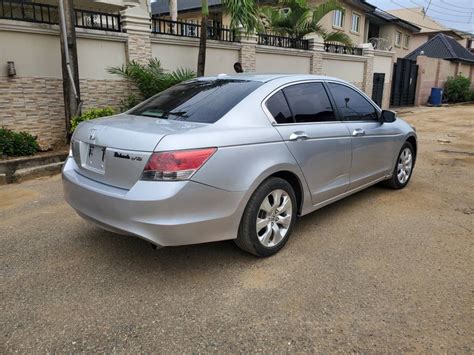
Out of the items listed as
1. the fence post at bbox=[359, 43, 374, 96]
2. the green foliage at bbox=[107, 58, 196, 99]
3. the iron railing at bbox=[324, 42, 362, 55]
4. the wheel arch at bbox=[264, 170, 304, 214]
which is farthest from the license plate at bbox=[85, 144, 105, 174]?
the fence post at bbox=[359, 43, 374, 96]

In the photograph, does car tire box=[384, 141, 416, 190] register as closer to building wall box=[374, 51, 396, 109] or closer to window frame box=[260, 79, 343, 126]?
window frame box=[260, 79, 343, 126]

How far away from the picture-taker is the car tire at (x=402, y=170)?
551 centimetres

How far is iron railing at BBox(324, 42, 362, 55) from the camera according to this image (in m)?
15.4

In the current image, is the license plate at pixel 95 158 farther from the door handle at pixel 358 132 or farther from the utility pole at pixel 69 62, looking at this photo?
the utility pole at pixel 69 62

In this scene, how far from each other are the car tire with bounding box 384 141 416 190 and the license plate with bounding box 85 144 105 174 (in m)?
3.86

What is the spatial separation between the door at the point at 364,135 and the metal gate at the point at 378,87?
14615 mm

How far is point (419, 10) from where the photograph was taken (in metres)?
46.3

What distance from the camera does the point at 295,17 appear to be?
13.7 meters

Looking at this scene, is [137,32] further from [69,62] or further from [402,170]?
[402,170]

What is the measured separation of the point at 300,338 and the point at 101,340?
1213 millimetres

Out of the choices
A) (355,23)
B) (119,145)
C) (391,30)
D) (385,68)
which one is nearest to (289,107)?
(119,145)

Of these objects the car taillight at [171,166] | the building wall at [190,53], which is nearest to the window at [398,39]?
the building wall at [190,53]

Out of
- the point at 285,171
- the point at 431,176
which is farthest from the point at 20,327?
the point at 431,176

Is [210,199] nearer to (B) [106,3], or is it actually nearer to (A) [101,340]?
(A) [101,340]
